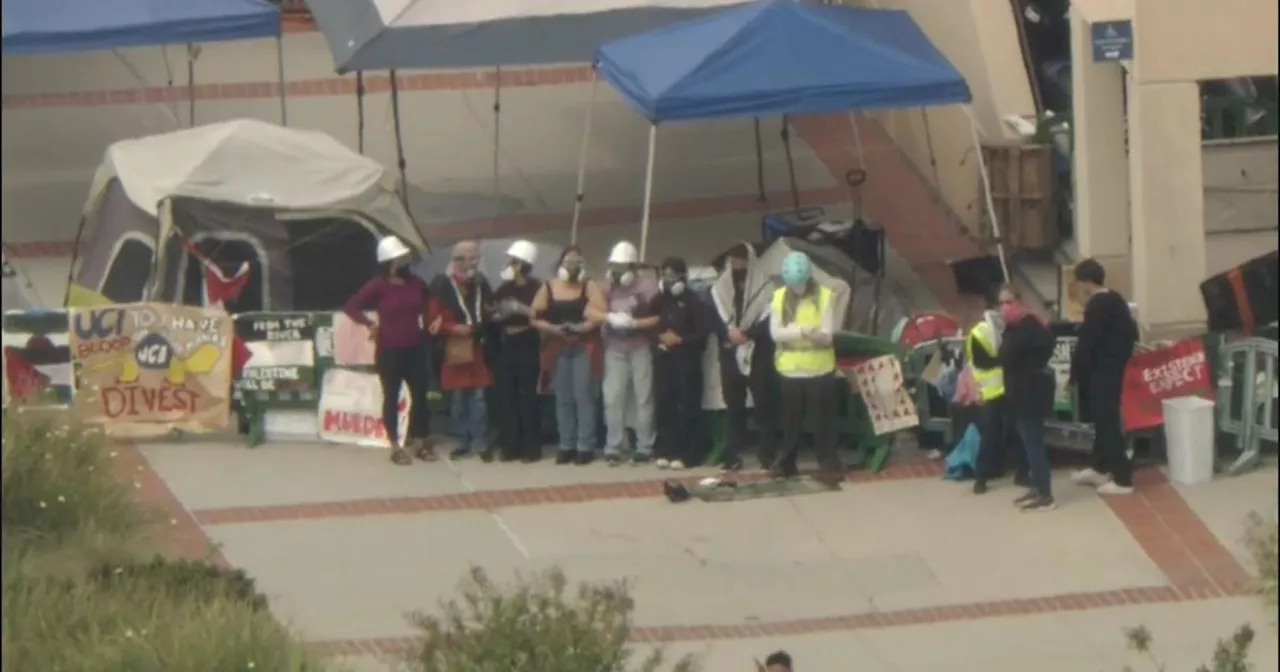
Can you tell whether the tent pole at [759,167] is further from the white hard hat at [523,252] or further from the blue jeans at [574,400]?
the blue jeans at [574,400]

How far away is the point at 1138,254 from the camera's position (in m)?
17.2

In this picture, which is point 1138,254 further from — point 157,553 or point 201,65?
point 201,65

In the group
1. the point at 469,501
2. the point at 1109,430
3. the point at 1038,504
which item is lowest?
the point at 1038,504

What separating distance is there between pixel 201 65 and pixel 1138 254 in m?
12.2

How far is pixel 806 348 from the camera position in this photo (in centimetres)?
1531

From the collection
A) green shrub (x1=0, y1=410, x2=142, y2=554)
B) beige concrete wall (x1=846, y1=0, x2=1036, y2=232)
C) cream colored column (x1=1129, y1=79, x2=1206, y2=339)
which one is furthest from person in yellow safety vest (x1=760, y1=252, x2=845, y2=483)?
beige concrete wall (x1=846, y1=0, x2=1036, y2=232)

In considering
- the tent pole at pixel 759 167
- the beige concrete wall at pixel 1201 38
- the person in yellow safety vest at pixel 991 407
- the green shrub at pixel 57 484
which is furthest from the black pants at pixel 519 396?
the tent pole at pixel 759 167

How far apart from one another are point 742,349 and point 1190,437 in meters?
2.85

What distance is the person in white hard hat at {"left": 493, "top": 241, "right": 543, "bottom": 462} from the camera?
15781 millimetres

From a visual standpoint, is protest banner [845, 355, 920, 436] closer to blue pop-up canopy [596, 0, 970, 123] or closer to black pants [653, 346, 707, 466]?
black pants [653, 346, 707, 466]

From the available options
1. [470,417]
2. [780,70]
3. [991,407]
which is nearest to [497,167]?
[780,70]

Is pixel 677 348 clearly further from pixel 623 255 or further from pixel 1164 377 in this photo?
pixel 1164 377

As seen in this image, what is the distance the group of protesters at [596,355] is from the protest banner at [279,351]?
0.49 m

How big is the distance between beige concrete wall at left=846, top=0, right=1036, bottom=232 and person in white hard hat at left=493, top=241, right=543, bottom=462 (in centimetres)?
596
